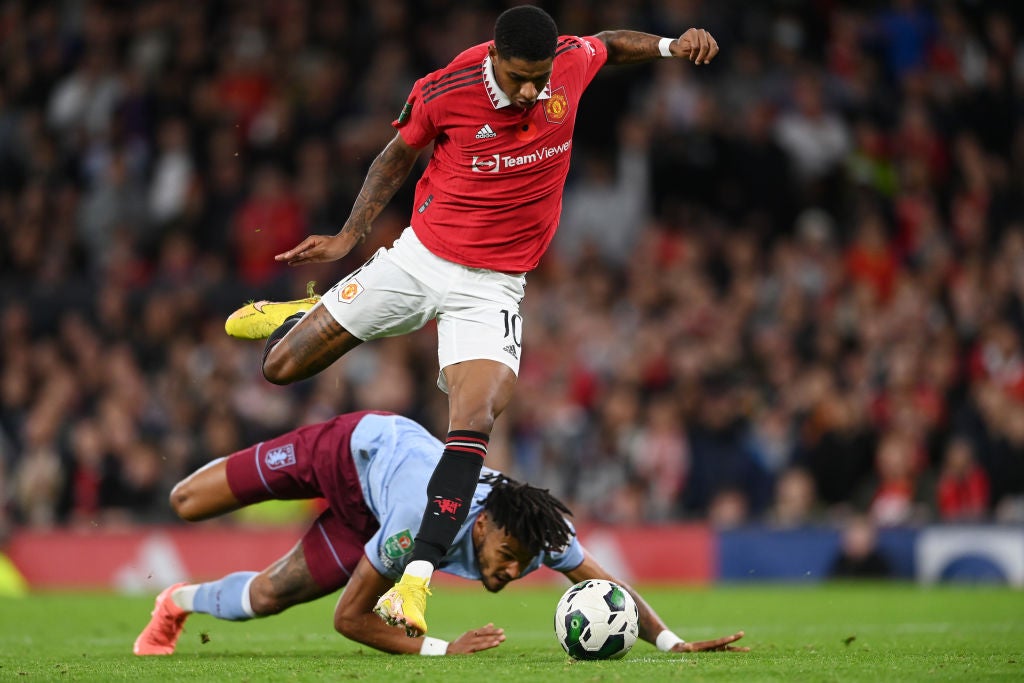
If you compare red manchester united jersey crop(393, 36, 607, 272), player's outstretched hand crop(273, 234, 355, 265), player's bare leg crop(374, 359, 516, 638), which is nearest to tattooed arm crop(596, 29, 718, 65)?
red manchester united jersey crop(393, 36, 607, 272)

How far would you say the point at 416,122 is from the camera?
7102mm

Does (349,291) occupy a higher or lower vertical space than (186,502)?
higher

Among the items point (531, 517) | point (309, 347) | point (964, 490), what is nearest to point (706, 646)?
point (531, 517)

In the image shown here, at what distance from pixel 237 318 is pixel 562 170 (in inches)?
71.7

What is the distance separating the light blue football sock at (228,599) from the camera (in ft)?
24.8

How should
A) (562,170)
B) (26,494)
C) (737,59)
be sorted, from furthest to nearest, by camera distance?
(737,59) < (26,494) < (562,170)

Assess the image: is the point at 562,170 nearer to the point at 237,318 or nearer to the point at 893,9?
the point at 237,318

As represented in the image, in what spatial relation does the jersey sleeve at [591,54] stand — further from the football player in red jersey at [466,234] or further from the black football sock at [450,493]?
the black football sock at [450,493]

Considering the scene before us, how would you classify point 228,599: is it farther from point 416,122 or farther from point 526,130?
point 526,130

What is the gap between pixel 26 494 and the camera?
15516 mm

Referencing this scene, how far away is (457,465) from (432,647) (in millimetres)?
1019

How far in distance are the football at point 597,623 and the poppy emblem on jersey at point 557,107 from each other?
84.3 inches

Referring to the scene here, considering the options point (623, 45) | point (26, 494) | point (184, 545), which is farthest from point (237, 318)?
point (26, 494)

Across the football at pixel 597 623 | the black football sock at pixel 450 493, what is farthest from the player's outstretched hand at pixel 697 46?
the football at pixel 597 623
